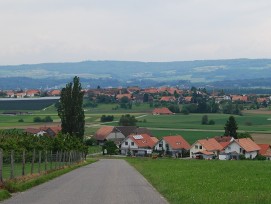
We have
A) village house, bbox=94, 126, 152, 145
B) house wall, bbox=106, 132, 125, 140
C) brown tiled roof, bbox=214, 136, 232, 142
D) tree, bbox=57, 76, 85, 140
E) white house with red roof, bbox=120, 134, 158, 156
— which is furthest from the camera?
house wall, bbox=106, 132, 125, 140

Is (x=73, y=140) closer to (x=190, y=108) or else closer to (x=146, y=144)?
(x=146, y=144)

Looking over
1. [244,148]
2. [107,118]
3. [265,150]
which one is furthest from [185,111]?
[244,148]

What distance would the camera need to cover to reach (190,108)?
574ft

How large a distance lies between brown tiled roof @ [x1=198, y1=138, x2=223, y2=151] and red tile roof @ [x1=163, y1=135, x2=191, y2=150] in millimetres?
5725

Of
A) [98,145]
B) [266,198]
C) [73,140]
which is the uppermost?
[266,198]

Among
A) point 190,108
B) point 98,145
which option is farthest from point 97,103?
point 98,145

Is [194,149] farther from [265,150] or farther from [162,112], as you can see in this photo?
[162,112]

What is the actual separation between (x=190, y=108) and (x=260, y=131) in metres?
56.5

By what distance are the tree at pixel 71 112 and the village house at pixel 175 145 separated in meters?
38.3

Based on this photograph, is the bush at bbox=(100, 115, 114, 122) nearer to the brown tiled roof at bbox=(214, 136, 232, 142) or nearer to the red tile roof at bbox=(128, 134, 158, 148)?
the red tile roof at bbox=(128, 134, 158, 148)

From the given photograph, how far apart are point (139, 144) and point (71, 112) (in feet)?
157

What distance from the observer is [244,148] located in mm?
94250

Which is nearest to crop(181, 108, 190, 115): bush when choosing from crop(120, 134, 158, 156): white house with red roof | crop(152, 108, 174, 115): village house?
crop(152, 108, 174, 115): village house

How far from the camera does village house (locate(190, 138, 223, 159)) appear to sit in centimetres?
9869
